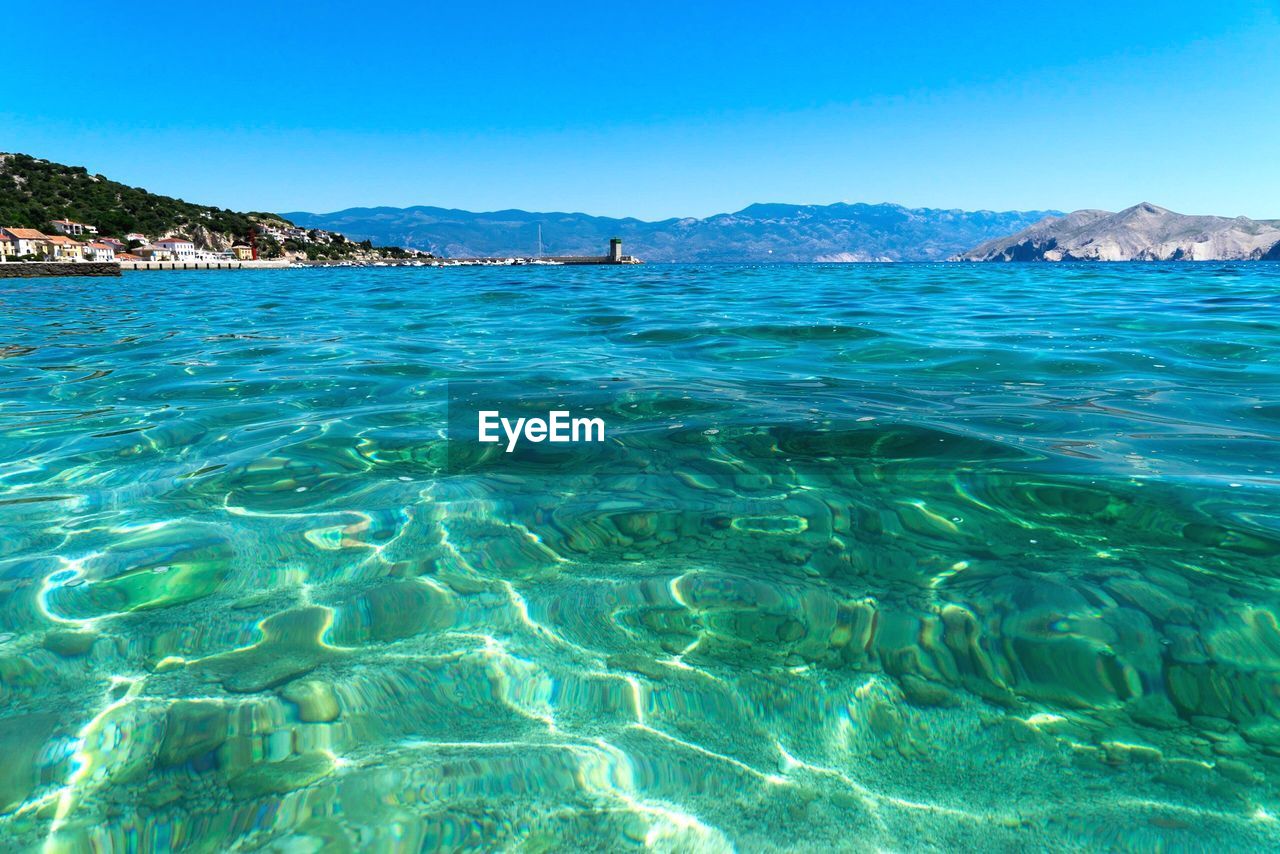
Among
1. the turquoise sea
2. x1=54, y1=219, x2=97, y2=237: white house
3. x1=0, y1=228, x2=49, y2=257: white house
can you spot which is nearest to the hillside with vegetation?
x1=54, y1=219, x2=97, y2=237: white house

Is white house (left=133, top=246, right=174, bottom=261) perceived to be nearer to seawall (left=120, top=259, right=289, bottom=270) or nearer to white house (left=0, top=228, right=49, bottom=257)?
seawall (left=120, top=259, right=289, bottom=270)

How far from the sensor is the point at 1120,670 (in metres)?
2.62

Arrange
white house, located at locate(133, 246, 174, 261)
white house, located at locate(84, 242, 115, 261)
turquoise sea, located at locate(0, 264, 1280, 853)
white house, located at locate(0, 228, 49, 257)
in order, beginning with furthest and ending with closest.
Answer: white house, located at locate(84, 242, 115, 261), white house, located at locate(133, 246, 174, 261), white house, located at locate(0, 228, 49, 257), turquoise sea, located at locate(0, 264, 1280, 853)

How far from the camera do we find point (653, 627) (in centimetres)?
296

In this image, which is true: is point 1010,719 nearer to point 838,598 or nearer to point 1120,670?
point 1120,670

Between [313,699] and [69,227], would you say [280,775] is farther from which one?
Result: [69,227]

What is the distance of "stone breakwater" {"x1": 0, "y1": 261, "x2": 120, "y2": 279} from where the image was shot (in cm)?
4366

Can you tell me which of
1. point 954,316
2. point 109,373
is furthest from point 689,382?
point 954,316

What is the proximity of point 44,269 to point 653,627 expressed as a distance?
192ft

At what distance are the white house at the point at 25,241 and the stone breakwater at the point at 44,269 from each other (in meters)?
40.9

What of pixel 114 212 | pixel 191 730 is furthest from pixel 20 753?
pixel 114 212

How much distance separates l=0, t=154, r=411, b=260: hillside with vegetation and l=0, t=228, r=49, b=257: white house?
636 inches

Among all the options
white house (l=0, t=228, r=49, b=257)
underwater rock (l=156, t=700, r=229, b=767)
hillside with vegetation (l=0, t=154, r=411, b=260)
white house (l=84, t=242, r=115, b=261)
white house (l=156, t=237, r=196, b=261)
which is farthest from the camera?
hillside with vegetation (l=0, t=154, r=411, b=260)

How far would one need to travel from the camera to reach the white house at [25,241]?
2987 inches
